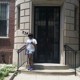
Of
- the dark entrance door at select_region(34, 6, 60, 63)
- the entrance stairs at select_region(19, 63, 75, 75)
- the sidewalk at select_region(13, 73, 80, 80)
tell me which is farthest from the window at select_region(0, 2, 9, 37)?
the sidewalk at select_region(13, 73, 80, 80)

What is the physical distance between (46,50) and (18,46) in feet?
5.55

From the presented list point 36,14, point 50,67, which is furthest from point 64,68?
point 36,14

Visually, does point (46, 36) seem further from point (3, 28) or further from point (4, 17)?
point (4, 17)

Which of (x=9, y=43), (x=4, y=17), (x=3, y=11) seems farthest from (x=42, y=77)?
(x=3, y=11)

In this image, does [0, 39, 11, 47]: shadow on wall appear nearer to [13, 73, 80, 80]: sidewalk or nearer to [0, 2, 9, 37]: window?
[0, 2, 9, 37]: window

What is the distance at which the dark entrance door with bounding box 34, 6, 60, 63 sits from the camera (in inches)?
427

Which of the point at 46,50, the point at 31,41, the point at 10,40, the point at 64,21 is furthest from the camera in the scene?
the point at 10,40

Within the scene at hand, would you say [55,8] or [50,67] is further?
[55,8]

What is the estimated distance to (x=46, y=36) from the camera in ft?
35.6

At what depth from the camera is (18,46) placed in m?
10.6

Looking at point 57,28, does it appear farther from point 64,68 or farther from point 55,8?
point 64,68

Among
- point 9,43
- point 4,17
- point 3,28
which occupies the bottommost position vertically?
point 9,43

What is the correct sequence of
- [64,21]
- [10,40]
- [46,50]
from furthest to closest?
[10,40]
[46,50]
[64,21]

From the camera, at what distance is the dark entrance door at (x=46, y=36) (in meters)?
10.9
